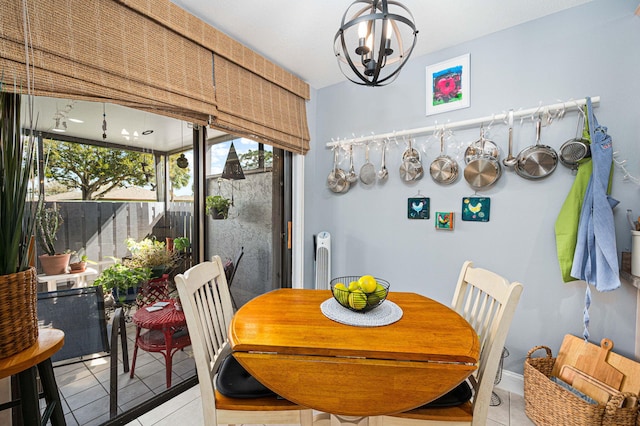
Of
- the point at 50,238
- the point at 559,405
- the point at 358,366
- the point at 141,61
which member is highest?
the point at 141,61

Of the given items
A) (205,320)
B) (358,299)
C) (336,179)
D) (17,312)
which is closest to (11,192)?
(17,312)

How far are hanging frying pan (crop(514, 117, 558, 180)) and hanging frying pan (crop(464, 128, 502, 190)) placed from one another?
14 centimetres

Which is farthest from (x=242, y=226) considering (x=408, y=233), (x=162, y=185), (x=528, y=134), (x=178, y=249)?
(x=528, y=134)

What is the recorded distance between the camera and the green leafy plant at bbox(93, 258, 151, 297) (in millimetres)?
1579

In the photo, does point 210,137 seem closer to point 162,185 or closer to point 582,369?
point 162,185

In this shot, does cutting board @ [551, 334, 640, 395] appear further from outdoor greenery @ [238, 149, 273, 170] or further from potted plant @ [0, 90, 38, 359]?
potted plant @ [0, 90, 38, 359]

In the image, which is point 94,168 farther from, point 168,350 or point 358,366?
point 358,366

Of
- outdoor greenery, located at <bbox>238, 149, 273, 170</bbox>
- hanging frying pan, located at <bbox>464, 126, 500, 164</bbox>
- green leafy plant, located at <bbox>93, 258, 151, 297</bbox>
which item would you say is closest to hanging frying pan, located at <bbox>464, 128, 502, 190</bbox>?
hanging frying pan, located at <bbox>464, 126, 500, 164</bbox>

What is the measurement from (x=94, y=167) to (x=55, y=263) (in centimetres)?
53

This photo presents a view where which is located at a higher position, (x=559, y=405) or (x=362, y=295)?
(x=362, y=295)

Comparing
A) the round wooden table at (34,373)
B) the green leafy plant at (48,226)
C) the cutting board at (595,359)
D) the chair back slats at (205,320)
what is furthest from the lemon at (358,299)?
the green leafy plant at (48,226)

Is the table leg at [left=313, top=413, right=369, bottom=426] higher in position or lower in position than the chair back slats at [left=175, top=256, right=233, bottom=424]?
lower

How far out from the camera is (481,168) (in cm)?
194

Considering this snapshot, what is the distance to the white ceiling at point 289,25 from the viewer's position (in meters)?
1.56
